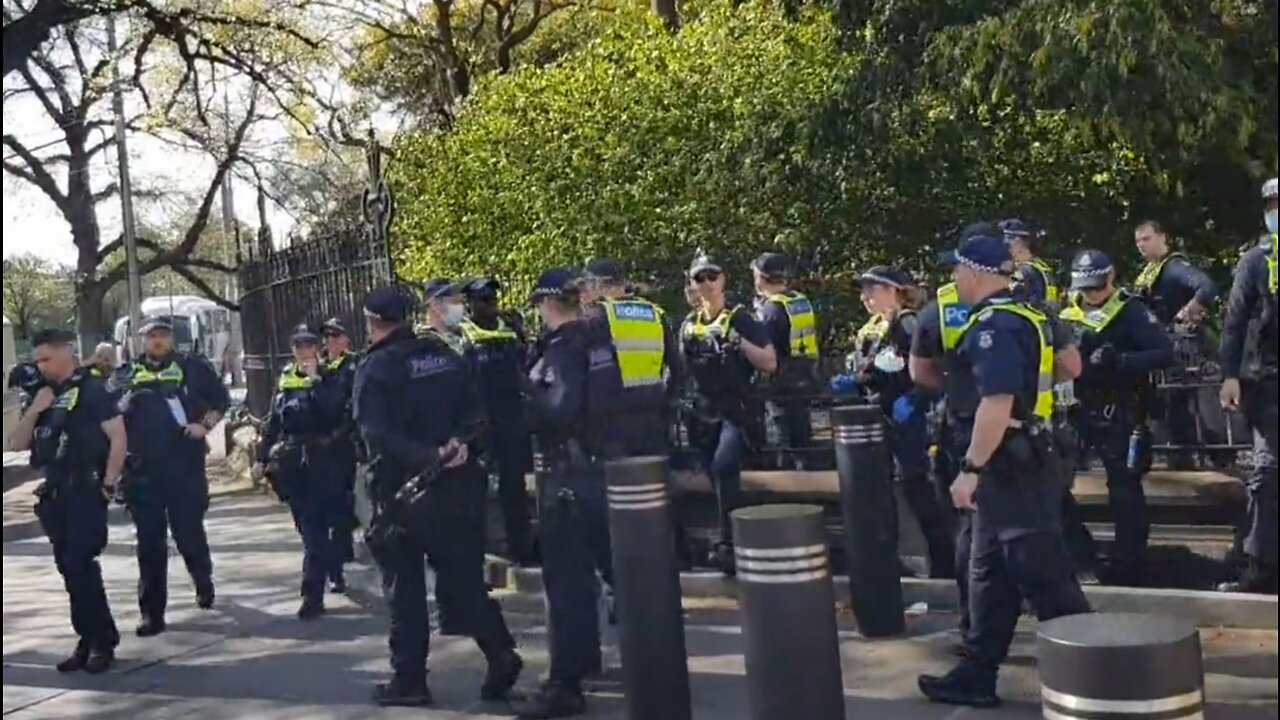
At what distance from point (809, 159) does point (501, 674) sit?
8233 millimetres

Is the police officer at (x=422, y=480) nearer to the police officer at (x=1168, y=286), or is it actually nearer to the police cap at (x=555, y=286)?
the police cap at (x=555, y=286)

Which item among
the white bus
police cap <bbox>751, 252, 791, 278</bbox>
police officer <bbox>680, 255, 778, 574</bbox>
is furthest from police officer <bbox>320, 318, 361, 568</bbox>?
the white bus

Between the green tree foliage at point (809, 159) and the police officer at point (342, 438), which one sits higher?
the green tree foliage at point (809, 159)

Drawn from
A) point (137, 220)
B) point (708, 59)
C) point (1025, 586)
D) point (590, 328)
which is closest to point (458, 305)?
point (590, 328)

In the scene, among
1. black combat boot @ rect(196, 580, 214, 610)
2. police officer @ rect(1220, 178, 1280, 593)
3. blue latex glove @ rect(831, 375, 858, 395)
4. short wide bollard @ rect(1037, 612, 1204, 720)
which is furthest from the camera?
black combat boot @ rect(196, 580, 214, 610)

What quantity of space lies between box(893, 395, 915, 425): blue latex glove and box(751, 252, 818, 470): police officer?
3.11ft

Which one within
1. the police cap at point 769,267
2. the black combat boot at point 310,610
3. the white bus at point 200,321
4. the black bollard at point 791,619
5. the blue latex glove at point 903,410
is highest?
the white bus at point 200,321

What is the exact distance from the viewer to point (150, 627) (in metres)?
9.10

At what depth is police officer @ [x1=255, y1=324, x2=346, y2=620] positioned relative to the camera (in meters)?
9.35

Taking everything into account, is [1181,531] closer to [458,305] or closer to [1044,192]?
[458,305]

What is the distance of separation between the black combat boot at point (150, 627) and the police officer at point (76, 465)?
2.39ft

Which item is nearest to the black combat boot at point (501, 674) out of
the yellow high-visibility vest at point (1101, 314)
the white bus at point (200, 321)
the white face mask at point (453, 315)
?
the white face mask at point (453, 315)

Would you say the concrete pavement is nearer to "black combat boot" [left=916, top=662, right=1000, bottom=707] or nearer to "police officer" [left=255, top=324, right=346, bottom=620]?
"black combat boot" [left=916, top=662, right=1000, bottom=707]

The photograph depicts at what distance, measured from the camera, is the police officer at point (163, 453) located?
9039mm
